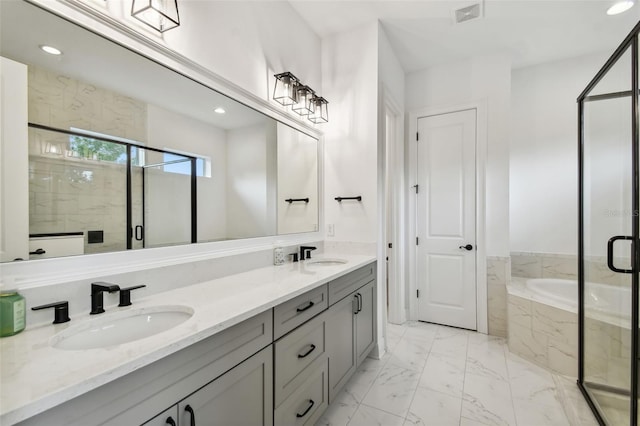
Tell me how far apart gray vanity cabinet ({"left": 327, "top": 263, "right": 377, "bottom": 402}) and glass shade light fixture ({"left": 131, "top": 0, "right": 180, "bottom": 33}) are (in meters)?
1.56

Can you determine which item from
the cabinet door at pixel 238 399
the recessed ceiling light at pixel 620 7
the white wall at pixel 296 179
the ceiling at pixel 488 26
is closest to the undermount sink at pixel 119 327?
the cabinet door at pixel 238 399

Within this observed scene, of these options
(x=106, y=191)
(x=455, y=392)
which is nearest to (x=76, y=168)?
(x=106, y=191)

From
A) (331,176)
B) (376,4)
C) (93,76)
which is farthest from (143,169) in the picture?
(376,4)

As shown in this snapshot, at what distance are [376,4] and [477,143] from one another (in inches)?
67.3

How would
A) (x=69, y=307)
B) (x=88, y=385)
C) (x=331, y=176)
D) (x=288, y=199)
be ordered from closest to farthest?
(x=88, y=385), (x=69, y=307), (x=288, y=199), (x=331, y=176)

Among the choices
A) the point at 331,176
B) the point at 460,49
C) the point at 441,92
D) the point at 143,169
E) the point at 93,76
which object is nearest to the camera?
the point at 93,76

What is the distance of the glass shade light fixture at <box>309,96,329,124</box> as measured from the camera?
8.18ft

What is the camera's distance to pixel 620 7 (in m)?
2.34

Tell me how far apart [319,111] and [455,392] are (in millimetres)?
2453

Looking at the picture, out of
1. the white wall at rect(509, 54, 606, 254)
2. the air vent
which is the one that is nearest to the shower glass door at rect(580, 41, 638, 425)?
the air vent

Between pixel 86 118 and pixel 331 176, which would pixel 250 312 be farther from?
pixel 331 176

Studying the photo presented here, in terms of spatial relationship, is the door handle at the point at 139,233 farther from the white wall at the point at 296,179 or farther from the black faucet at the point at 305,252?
the black faucet at the point at 305,252

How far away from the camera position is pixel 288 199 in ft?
7.67

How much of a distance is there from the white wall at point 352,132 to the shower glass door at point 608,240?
4.81ft
